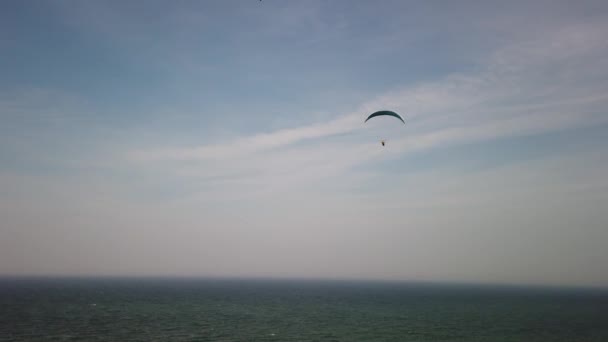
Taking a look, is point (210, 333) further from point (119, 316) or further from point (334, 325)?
point (119, 316)

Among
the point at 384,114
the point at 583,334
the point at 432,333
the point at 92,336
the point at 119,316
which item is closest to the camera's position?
the point at 384,114

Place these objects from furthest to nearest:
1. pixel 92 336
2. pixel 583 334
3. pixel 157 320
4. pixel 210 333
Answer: pixel 157 320 → pixel 583 334 → pixel 210 333 → pixel 92 336

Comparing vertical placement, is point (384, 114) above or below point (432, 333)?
above

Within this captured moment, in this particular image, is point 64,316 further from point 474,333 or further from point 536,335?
point 536,335

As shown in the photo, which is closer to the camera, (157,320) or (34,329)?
(34,329)

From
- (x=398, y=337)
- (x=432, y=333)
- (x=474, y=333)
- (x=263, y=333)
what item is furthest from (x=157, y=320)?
(x=474, y=333)

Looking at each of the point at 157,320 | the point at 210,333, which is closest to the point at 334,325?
the point at 210,333

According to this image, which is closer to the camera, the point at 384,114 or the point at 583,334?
the point at 384,114

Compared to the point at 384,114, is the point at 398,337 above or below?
below

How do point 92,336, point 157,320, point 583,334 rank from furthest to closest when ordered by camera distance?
point 157,320
point 583,334
point 92,336
